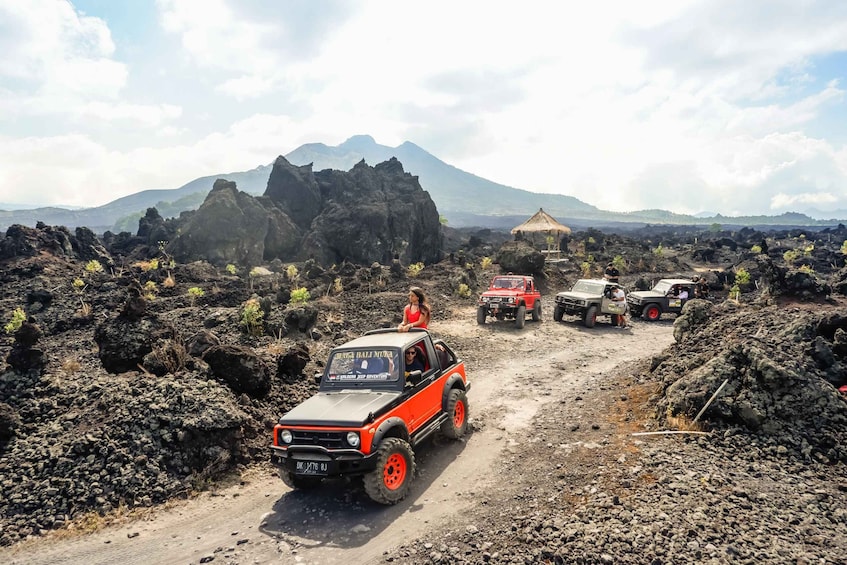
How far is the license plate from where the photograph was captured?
5750mm

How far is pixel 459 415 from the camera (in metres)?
8.32

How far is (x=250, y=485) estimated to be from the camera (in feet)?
23.4

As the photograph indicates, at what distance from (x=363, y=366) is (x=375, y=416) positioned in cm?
124

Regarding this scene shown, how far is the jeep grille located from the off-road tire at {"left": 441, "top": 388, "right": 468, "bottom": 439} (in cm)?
239

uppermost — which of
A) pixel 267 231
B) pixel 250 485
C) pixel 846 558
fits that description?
pixel 267 231

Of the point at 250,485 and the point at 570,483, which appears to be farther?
the point at 250,485

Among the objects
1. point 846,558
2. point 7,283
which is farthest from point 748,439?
point 7,283

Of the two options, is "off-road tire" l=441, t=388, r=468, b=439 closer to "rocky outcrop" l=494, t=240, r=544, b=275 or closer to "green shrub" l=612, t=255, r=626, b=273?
"rocky outcrop" l=494, t=240, r=544, b=275

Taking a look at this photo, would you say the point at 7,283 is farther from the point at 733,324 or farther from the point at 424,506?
the point at 733,324

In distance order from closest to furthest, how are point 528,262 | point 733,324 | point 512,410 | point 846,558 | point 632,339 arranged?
point 846,558, point 512,410, point 733,324, point 632,339, point 528,262

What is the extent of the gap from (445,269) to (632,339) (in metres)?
15.5

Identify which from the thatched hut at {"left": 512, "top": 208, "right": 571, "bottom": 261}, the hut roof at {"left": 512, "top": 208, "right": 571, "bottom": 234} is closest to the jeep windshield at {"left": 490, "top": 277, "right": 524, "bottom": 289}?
the thatched hut at {"left": 512, "top": 208, "right": 571, "bottom": 261}

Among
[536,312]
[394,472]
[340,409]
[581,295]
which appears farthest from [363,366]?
[581,295]

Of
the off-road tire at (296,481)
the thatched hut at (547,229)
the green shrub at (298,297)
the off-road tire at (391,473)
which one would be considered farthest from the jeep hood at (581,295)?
the thatched hut at (547,229)
